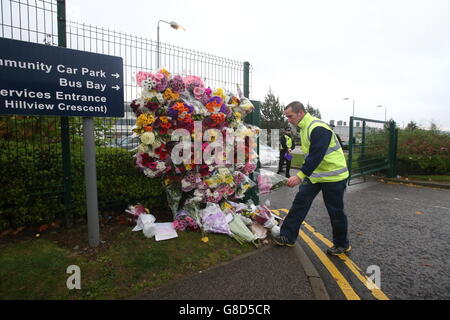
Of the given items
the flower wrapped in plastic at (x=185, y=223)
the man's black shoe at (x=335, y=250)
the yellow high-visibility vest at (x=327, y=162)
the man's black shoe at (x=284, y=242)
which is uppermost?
the yellow high-visibility vest at (x=327, y=162)

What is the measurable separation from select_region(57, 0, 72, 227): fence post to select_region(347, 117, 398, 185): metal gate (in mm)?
7575

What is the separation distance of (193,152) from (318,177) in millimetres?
1702

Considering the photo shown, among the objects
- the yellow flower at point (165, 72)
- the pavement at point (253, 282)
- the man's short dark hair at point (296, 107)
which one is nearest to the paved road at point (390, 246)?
the pavement at point (253, 282)

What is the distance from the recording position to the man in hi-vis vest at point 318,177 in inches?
126

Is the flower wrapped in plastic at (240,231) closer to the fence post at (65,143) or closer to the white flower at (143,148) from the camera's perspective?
the white flower at (143,148)

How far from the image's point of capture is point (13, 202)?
320cm

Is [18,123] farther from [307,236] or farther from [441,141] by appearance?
[441,141]

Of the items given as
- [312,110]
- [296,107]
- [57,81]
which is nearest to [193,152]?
[296,107]

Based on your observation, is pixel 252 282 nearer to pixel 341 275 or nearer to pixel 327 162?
pixel 341 275

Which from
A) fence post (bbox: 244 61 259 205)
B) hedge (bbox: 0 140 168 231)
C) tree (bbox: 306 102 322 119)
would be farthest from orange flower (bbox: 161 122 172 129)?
tree (bbox: 306 102 322 119)

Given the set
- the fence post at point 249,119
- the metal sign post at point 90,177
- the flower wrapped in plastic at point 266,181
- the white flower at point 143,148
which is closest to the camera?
the metal sign post at point 90,177

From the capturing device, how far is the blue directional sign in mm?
2607

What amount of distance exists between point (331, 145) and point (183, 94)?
213cm
